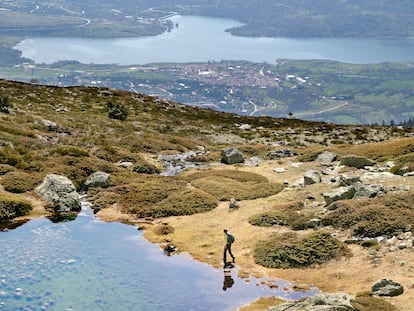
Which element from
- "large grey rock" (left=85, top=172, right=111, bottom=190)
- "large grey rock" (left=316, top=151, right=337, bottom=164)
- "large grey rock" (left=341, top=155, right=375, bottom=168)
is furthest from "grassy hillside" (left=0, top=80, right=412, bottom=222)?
"large grey rock" (left=341, top=155, right=375, bottom=168)

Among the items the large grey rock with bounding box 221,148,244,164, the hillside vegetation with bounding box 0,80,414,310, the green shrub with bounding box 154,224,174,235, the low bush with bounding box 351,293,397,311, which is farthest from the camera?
the large grey rock with bounding box 221,148,244,164

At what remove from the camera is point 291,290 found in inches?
985

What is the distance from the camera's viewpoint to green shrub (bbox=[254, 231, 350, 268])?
28.1 m

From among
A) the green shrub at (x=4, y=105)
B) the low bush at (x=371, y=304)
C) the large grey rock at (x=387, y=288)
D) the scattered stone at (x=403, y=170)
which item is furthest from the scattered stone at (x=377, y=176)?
the green shrub at (x=4, y=105)

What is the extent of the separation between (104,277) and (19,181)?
1659cm

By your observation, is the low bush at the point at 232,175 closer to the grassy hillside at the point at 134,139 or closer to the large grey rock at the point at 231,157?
the grassy hillside at the point at 134,139

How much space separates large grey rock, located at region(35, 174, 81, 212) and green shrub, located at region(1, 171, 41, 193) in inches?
35.3

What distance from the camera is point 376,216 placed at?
30641 millimetres

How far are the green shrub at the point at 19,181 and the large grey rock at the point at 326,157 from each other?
86.4 ft

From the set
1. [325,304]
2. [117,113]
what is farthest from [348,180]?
[117,113]

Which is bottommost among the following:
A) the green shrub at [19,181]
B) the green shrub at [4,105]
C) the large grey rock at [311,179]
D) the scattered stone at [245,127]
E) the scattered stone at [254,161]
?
the scattered stone at [245,127]

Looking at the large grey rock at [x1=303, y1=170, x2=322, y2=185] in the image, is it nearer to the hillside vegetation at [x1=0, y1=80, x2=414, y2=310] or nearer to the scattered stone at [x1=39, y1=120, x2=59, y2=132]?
the hillside vegetation at [x1=0, y1=80, x2=414, y2=310]

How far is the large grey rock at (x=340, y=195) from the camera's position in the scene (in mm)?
34781

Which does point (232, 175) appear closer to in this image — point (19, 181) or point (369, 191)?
point (369, 191)
